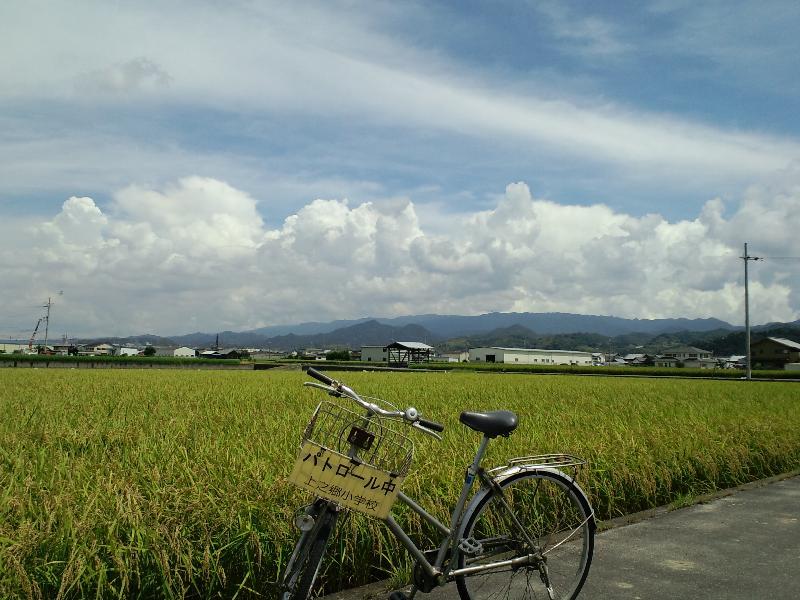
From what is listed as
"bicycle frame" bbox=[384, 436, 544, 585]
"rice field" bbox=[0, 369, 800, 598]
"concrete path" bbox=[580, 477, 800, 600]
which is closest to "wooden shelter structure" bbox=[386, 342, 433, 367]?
"rice field" bbox=[0, 369, 800, 598]

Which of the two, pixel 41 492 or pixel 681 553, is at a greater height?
pixel 41 492

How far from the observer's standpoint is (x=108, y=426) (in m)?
7.67

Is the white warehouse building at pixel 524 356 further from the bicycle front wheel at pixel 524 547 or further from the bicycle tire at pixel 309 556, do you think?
the bicycle tire at pixel 309 556

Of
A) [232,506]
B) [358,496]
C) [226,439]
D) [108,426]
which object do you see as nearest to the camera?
[358,496]

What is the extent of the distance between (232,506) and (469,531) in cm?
146

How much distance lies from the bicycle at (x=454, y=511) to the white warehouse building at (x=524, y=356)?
262 feet

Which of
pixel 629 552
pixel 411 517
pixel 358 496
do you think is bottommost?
pixel 629 552

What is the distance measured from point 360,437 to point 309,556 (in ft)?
1.79

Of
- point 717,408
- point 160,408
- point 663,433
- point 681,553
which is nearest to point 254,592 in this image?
point 681,553

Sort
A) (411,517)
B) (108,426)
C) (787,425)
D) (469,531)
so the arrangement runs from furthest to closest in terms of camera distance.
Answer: (787,425) < (108,426) < (411,517) < (469,531)

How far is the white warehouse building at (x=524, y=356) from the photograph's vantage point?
89.6m

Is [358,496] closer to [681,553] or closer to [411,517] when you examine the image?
[411,517]

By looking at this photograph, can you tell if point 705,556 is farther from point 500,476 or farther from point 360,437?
point 360,437

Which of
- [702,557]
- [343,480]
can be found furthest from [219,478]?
[702,557]
